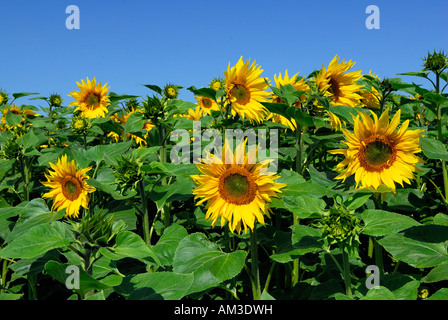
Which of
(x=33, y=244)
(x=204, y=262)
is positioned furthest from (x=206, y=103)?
(x=33, y=244)

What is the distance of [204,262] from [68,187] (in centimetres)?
130

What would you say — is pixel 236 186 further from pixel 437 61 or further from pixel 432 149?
pixel 437 61

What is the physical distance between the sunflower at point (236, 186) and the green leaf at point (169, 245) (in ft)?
0.76

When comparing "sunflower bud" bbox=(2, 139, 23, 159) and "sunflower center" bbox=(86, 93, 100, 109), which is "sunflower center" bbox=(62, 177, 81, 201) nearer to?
"sunflower bud" bbox=(2, 139, 23, 159)

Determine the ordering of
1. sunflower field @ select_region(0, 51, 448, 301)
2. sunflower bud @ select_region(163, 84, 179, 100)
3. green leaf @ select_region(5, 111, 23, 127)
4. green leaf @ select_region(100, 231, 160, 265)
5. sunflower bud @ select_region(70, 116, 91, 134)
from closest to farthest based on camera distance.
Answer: green leaf @ select_region(100, 231, 160, 265), sunflower field @ select_region(0, 51, 448, 301), sunflower bud @ select_region(70, 116, 91, 134), green leaf @ select_region(5, 111, 23, 127), sunflower bud @ select_region(163, 84, 179, 100)

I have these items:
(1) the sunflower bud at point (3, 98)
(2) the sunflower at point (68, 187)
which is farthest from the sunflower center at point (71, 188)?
(1) the sunflower bud at point (3, 98)

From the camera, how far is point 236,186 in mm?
2180

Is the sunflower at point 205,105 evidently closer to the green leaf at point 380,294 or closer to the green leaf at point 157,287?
the green leaf at point 157,287

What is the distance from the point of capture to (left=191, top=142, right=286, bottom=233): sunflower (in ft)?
6.82

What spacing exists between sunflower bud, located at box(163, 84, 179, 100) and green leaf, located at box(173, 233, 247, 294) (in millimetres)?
2928

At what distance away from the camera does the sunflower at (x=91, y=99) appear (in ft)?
15.0

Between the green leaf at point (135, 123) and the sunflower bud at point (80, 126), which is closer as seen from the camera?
the green leaf at point (135, 123)

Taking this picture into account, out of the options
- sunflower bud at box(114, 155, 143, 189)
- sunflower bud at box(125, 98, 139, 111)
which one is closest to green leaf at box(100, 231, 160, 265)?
sunflower bud at box(114, 155, 143, 189)
